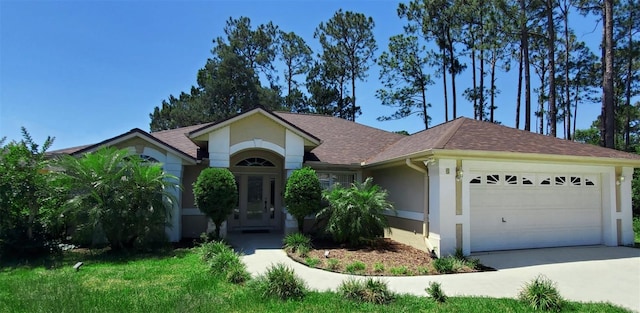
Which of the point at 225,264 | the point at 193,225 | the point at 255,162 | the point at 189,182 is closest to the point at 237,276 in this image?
the point at 225,264

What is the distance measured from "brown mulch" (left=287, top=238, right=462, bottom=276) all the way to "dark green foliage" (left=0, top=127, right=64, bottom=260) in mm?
6506

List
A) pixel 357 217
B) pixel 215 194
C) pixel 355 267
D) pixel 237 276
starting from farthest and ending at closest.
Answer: pixel 215 194 < pixel 357 217 < pixel 355 267 < pixel 237 276

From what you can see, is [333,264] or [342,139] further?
[342,139]

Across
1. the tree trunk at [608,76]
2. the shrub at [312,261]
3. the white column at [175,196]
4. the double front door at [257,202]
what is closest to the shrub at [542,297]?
the shrub at [312,261]

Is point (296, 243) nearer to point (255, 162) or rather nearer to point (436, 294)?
point (255, 162)

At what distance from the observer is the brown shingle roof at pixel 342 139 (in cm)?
1459

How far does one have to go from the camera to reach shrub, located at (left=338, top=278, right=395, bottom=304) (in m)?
6.02

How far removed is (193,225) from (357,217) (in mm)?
5890

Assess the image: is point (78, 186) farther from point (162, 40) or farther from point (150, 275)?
point (162, 40)

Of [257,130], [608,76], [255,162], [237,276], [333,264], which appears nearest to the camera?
[237,276]

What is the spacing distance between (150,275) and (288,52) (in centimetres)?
2789

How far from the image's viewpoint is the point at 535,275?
8.04 meters

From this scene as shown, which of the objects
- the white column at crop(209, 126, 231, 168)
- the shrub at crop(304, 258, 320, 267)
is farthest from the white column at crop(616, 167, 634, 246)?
the white column at crop(209, 126, 231, 168)

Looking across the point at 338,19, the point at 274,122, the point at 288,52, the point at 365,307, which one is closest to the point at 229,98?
the point at 288,52
